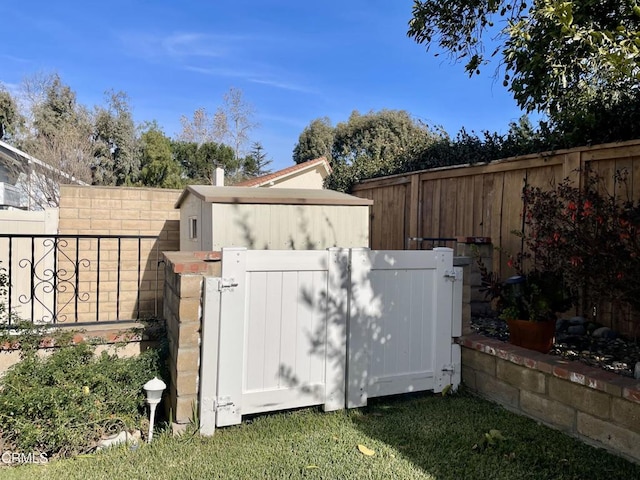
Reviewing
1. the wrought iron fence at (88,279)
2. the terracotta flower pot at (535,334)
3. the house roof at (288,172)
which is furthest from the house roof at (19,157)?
the terracotta flower pot at (535,334)

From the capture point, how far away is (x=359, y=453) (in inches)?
108

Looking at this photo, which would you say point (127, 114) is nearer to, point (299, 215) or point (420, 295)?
point (299, 215)

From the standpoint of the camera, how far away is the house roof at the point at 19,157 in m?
15.4

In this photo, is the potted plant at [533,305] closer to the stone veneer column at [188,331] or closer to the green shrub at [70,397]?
the stone veneer column at [188,331]

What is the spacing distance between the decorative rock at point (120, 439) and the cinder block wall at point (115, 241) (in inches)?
114

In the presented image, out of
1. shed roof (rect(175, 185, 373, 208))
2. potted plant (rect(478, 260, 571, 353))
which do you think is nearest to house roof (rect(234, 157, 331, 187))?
shed roof (rect(175, 185, 373, 208))

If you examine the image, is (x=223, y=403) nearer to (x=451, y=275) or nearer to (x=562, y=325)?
(x=451, y=275)

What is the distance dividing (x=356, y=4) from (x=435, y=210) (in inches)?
159

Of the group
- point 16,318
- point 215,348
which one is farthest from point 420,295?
point 16,318

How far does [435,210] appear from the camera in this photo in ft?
19.6

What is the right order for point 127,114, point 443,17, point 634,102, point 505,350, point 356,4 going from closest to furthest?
point 505,350 < point 634,102 < point 443,17 < point 356,4 < point 127,114

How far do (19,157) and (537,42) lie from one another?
1758 centimetres

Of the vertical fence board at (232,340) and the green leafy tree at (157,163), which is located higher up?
the green leafy tree at (157,163)

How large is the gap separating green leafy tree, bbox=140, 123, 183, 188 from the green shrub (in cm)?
1634
